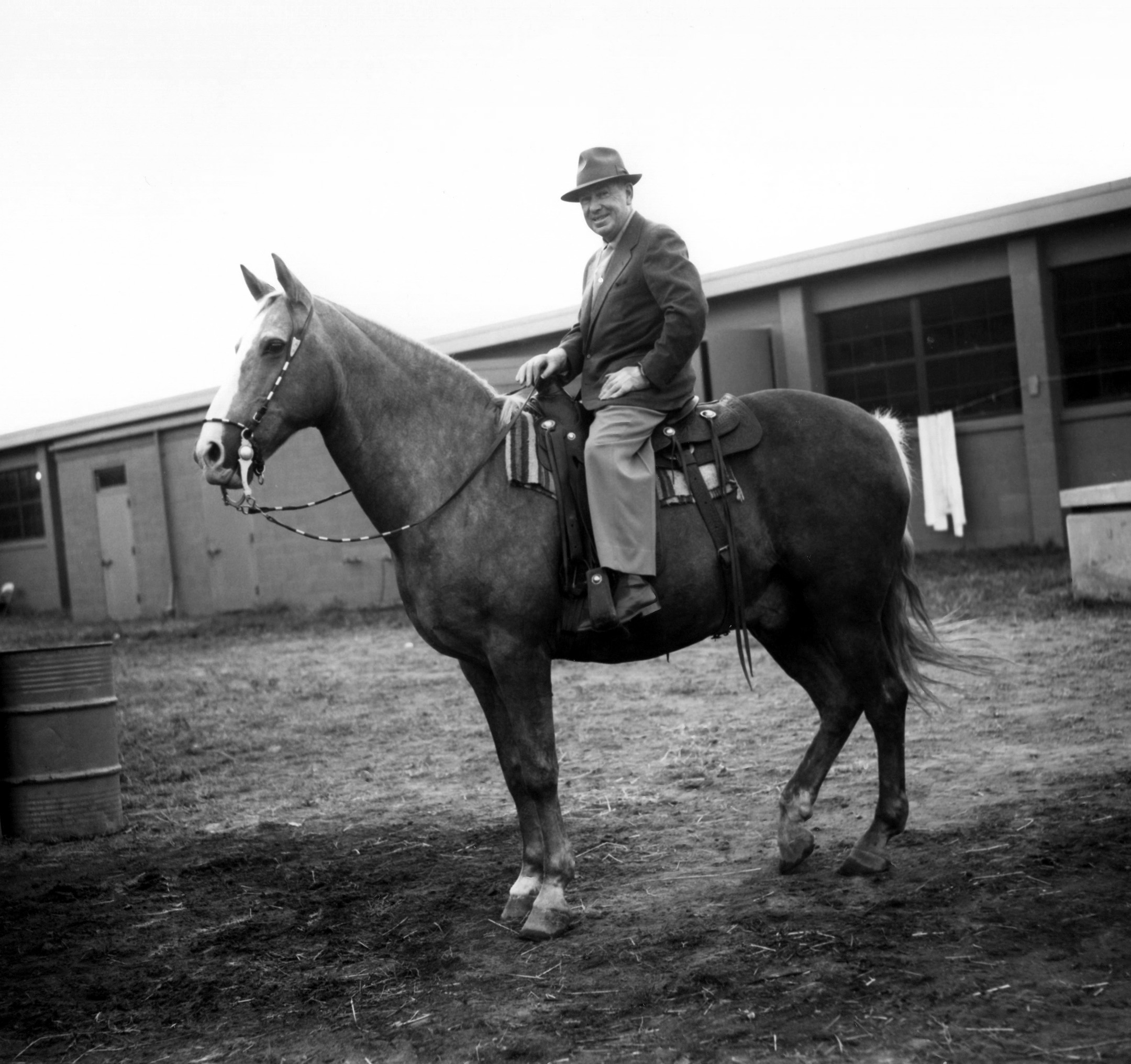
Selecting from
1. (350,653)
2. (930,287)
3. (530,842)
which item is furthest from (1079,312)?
(530,842)

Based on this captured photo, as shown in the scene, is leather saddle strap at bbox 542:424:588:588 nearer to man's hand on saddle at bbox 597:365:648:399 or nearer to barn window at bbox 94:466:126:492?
man's hand on saddle at bbox 597:365:648:399

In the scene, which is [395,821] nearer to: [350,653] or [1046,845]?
[1046,845]

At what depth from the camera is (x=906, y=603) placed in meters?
5.46

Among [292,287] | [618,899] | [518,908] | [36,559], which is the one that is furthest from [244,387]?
[36,559]

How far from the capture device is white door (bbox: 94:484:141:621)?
84.3ft

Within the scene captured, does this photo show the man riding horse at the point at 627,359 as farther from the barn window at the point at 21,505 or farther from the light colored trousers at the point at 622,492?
the barn window at the point at 21,505

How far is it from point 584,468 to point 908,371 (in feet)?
48.3

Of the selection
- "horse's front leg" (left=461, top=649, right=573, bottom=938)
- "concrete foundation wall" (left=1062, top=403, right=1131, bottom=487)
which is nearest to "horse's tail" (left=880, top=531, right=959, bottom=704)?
"horse's front leg" (left=461, top=649, right=573, bottom=938)

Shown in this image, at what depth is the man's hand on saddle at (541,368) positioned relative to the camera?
4938 millimetres

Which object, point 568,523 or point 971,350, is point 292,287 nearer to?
point 568,523

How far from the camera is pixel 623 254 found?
498 centimetres

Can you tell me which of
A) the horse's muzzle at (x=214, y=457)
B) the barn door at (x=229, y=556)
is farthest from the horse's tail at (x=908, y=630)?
the barn door at (x=229, y=556)

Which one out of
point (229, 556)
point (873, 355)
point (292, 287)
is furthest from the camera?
point (229, 556)

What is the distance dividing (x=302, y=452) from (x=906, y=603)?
17300mm
